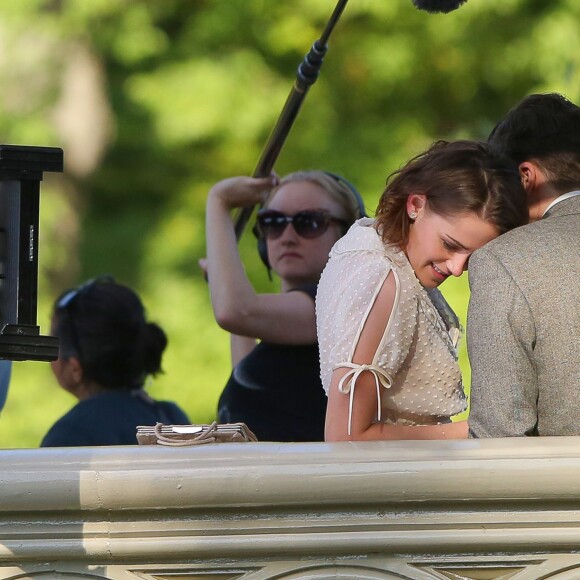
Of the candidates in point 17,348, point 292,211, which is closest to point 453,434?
point 17,348

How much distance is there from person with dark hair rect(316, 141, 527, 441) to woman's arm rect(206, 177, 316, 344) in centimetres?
58

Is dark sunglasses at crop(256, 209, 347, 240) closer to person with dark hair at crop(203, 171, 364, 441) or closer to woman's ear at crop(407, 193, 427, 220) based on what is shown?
person with dark hair at crop(203, 171, 364, 441)

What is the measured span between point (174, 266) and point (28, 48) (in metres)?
1.74

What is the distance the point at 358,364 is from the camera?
2172mm

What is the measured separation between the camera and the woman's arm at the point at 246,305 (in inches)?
114

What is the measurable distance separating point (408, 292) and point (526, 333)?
10.6 inches

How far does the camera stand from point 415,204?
2311mm

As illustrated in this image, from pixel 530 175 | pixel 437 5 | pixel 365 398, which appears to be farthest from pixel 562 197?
pixel 437 5

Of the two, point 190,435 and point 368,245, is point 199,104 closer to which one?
point 368,245

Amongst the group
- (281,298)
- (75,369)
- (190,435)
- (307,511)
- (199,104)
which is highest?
(199,104)

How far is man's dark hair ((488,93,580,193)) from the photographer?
7.55ft

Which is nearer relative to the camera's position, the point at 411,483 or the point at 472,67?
the point at 411,483

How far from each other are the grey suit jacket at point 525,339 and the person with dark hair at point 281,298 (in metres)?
0.89

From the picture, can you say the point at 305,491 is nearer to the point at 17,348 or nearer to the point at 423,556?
the point at 423,556
